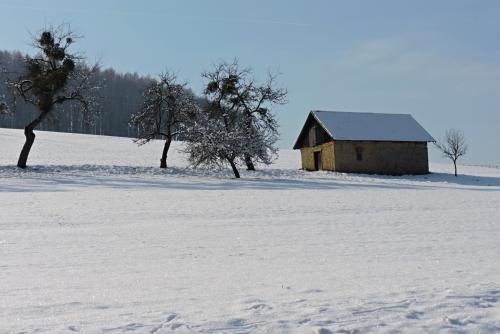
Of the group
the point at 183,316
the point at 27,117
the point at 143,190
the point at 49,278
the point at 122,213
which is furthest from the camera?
the point at 27,117

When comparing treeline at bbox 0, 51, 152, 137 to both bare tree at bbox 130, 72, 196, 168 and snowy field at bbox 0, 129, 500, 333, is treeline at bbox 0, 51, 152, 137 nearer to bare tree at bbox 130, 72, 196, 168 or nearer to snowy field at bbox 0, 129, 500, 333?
bare tree at bbox 130, 72, 196, 168

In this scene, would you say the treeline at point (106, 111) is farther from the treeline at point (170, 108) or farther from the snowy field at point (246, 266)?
the snowy field at point (246, 266)

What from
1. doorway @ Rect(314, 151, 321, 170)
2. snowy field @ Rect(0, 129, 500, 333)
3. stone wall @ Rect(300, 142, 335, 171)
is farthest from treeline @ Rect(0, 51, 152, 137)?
snowy field @ Rect(0, 129, 500, 333)

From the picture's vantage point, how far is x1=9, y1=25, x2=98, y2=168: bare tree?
30.7 metres

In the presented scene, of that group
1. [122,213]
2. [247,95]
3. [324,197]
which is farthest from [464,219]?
[247,95]

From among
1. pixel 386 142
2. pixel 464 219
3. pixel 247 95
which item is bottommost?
pixel 464 219

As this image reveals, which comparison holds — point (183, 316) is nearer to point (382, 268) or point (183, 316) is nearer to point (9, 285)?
point (9, 285)

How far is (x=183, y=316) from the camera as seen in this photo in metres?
5.00

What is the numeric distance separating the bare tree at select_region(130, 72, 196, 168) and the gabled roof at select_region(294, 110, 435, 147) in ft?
40.3

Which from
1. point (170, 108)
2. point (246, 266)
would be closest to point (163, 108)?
point (170, 108)

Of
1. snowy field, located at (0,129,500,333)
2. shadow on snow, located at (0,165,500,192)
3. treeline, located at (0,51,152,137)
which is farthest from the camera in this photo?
treeline, located at (0,51,152,137)

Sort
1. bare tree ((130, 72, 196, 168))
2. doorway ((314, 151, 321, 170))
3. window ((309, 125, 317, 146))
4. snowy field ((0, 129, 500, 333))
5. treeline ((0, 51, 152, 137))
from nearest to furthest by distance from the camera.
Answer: snowy field ((0, 129, 500, 333)) → bare tree ((130, 72, 196, 168)) → doorway ((314, 151, 321, 170)) → window ((309, 125, 317, 146)) → treeline ((0, 51, 152, 137))

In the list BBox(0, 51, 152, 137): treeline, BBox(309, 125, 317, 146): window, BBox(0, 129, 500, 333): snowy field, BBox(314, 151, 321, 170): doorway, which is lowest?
BBox(0, 129, 500, 333): snowy field

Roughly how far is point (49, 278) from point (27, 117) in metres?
89.0
